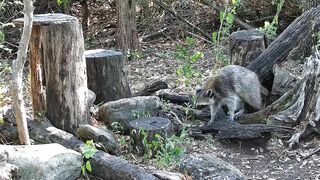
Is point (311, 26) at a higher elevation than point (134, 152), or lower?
higher

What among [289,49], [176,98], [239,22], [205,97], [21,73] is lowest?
[176,98]

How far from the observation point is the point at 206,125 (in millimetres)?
7062

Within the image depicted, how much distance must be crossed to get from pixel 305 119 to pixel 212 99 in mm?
1207

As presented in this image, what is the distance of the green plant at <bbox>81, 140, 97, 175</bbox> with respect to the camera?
17.9 feet

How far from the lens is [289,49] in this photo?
25.9 ft

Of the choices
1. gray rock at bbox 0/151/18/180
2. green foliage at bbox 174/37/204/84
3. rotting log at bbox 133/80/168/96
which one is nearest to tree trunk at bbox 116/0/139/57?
green foliage at bbox 174/37/204/84

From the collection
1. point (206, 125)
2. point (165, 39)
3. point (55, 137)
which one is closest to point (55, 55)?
point (55, 137)

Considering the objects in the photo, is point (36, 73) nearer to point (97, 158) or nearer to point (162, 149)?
point (97, 158)

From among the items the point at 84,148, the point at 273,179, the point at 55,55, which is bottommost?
the point at 273,179

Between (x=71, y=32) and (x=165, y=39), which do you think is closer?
(x=71, y=32)

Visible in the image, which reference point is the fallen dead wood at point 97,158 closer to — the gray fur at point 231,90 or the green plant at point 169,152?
the green plant at point 169,152

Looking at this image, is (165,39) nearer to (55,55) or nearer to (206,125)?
(206,125)

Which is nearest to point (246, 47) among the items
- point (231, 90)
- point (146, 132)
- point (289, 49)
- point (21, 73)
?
point (289, 49)

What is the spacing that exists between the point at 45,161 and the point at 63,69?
1303mm
